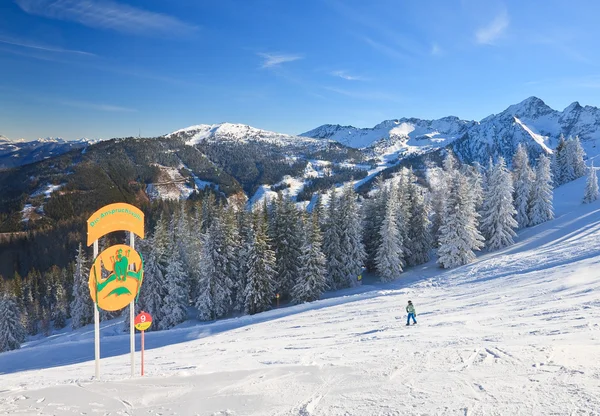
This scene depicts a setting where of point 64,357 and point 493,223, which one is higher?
point 493,223

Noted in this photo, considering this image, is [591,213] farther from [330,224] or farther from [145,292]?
[145,292]

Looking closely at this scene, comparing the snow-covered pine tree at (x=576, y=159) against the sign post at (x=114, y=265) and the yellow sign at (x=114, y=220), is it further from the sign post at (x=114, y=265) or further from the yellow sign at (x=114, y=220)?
the sign post at (x=114, y=265)

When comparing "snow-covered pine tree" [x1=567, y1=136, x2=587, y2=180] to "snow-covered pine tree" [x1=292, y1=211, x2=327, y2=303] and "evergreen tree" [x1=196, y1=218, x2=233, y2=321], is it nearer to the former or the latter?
"snow-covered pine tree" [x1=292, y1=211, x2=327, y2=303]

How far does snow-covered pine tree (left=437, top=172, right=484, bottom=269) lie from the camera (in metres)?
37.7

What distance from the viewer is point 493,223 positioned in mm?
42438

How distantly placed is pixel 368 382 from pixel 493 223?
40773 millimetres

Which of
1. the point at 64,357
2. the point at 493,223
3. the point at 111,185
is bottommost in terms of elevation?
the point at 64,357

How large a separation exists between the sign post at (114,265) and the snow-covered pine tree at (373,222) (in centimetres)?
3504

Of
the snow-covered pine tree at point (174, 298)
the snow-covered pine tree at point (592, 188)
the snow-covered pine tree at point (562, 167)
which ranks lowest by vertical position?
the snow-covered pine tree at point (174, 298)

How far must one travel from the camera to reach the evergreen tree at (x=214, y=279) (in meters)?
35.8

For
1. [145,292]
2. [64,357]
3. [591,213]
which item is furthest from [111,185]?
[591,213]

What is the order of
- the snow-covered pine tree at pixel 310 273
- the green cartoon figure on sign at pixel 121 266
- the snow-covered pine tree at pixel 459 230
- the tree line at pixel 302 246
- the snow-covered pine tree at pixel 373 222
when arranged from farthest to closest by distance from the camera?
the snow-covered pine tree at pixel 373 222 < the snow-covered pine tree at pixel 459 230 < the tree line at pixel 302 246 < the snow-covered pine tree at pixel 310 273 < the green cartoon figure on sign at pixel 121 266

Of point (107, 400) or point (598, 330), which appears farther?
point (598, 330)

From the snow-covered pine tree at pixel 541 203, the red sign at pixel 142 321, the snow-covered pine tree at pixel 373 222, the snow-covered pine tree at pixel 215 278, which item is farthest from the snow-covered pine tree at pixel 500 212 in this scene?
the red sign at pixel 142 321
